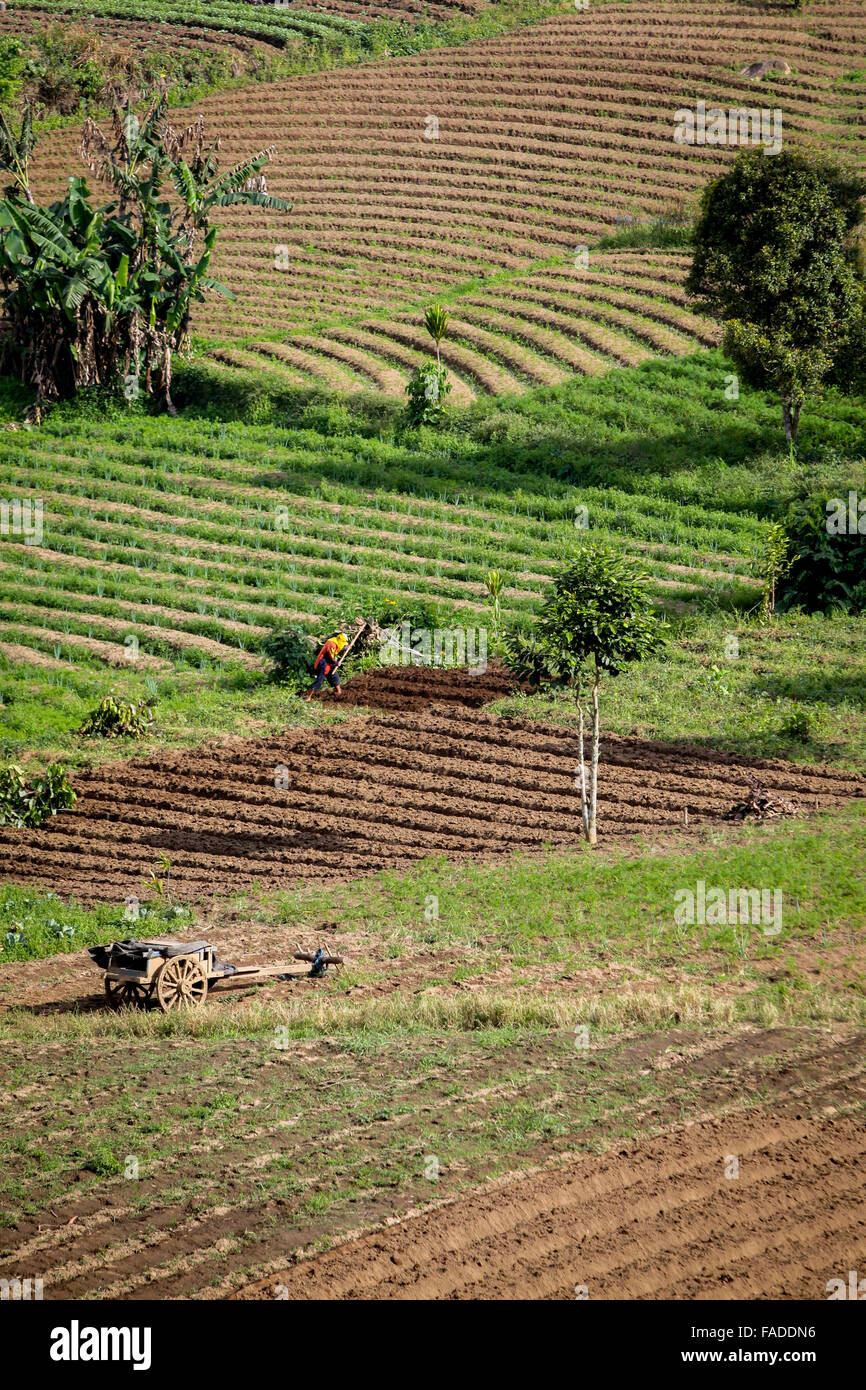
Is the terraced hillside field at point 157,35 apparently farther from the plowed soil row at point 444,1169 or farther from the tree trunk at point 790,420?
the plowed soil row at point 444,1169

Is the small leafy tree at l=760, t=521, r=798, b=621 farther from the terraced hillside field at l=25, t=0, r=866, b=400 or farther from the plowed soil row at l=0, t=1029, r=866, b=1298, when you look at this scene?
the plowed soil row at l=0, t=1029, r=866, b=1298

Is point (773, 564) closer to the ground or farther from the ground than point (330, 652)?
farther from the ground

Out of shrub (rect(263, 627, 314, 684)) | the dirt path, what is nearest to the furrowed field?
the dirt path

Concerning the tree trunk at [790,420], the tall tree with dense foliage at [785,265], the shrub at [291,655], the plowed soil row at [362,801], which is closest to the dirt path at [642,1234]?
the plowed soil row at [362,801]

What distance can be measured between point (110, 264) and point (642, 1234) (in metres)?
31.2

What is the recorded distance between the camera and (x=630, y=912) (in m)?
16.2

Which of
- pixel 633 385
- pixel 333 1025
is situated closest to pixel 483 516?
pixel 633 385

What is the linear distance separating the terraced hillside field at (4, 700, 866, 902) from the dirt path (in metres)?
7.53

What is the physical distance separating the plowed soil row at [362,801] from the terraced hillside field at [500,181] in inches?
643

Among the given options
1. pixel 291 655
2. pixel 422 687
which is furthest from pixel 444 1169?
pixel 291 655

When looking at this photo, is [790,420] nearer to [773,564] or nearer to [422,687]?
[773,564]

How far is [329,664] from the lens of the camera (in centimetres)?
2444

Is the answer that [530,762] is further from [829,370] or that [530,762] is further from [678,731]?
[829,370]

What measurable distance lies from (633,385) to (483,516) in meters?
7.22
